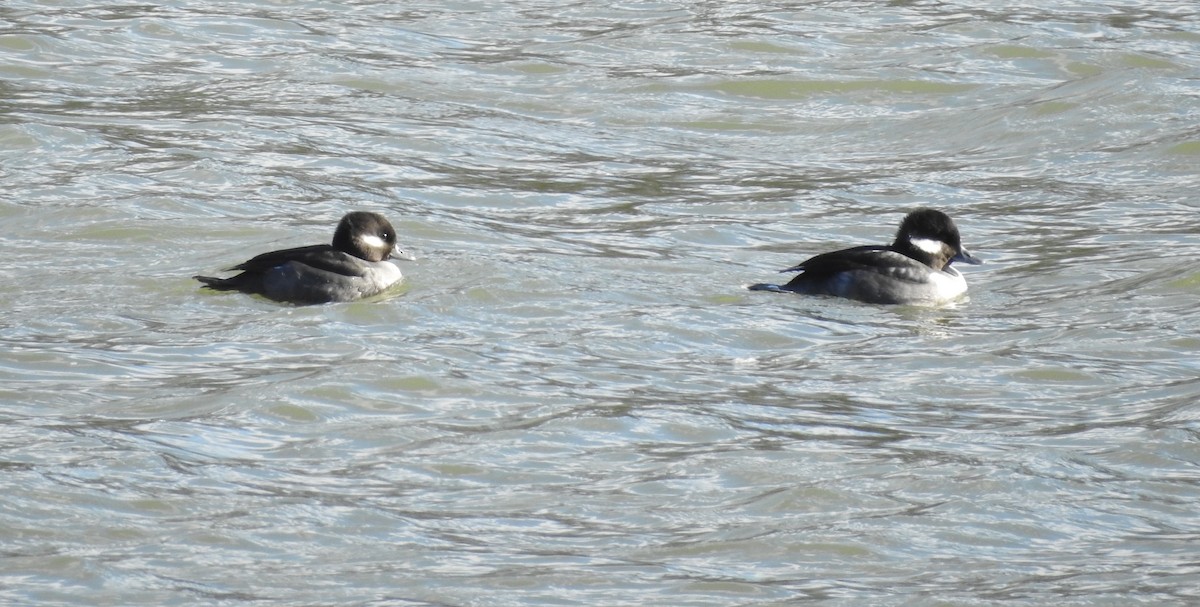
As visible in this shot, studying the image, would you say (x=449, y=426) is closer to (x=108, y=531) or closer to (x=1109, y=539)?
(x=108, y=531)

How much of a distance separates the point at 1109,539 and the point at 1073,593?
0.71m

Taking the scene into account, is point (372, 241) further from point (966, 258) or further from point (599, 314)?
point (966, 258)

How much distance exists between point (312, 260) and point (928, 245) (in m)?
3.55

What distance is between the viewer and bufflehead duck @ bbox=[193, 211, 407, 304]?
1116 centimetres

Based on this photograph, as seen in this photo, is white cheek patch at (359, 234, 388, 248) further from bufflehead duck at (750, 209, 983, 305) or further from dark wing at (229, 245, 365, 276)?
bufflehead duck at (750, 209, 983, 305)

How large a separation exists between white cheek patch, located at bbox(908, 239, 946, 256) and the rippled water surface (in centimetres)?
39

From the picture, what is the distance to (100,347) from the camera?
10312 mm

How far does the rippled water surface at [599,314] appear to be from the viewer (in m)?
7.55

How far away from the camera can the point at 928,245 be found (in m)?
11.8

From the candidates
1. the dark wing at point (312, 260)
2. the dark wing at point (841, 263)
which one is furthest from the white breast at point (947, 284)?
the dark wing at point (312, 260)

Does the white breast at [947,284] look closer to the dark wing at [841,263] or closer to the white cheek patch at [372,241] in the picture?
the dark wing at [841,263]

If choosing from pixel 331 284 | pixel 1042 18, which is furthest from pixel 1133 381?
pixel 1042 18

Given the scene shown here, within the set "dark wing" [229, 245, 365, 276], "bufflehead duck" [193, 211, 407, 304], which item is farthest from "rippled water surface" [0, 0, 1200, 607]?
"dark wing" [229, 245, 365, 276]

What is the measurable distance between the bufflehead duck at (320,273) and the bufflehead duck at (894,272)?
2.16 meters
